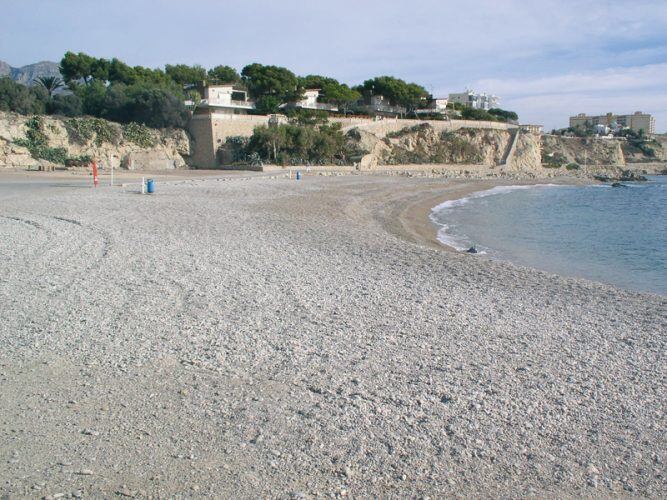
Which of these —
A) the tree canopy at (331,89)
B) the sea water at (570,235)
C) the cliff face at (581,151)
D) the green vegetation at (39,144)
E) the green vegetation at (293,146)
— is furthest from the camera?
the cliff face at (581,151)

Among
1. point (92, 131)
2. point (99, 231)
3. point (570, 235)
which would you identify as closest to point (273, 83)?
point (92, 131)

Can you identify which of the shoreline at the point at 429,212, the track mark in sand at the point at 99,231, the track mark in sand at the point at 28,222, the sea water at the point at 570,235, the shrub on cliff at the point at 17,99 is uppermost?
the shrub on cliff at the point at 17,99

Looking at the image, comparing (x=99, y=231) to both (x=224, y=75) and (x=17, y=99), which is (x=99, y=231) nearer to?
(x=17, y=99)

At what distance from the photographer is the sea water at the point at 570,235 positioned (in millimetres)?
12555

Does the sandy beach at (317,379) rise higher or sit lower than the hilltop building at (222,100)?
lower

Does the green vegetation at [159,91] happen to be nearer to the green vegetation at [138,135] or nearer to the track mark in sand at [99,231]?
the green vegetation at [138,135]

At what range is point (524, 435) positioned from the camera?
3.99 meters

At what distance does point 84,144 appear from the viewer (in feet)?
121

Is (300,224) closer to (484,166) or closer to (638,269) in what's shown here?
(638,269)

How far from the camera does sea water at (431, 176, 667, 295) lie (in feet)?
41.2

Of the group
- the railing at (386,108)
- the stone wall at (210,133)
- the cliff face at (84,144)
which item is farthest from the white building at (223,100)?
the railing at (386,108)

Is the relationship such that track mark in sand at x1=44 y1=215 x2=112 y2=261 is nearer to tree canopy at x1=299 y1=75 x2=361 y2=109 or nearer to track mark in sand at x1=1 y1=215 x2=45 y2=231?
track mark in sand at x1=1 y1=215 x2=45 y2=231

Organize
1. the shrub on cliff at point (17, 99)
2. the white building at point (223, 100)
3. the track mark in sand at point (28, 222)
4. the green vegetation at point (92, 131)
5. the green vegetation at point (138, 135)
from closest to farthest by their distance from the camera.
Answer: the track mark in sand at point (28, 222)
the shrub on cliff at point (17, 99)
the green vegetation at point (92, 131)
the green vegetation at point (138, 135)
the white building at point (223, 100)

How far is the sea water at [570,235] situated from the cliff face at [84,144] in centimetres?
2106
